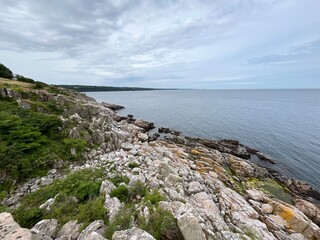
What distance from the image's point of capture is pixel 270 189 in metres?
18.5

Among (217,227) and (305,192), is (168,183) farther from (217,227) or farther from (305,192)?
(305,192)

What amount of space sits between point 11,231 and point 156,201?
5.31 m

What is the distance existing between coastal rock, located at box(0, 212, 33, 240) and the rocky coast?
3cm

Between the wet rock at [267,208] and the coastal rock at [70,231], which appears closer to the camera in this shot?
the coastal rock at [70,231]

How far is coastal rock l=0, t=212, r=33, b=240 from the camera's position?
5.41m

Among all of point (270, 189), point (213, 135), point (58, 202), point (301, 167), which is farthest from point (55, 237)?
point (213, 135)

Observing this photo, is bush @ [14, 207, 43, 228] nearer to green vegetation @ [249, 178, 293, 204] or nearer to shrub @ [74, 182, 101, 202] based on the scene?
shrub @ [74, 182, 101, 202]

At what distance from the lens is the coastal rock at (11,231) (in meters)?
5.41

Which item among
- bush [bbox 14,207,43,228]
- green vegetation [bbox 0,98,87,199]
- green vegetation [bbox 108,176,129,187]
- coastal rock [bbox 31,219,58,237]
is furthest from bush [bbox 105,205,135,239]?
green vegetation [bbox 0,98,87,199]

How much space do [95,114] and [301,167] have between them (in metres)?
30.3

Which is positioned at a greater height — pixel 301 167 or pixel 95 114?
pixel 95 114

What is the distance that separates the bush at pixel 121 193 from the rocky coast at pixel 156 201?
0.05 m

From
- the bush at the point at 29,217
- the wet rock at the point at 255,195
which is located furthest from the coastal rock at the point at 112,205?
the wet rock at the point at 255,195

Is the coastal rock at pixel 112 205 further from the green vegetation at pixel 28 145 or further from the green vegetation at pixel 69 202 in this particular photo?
the green vegetation at pixel 28 145
